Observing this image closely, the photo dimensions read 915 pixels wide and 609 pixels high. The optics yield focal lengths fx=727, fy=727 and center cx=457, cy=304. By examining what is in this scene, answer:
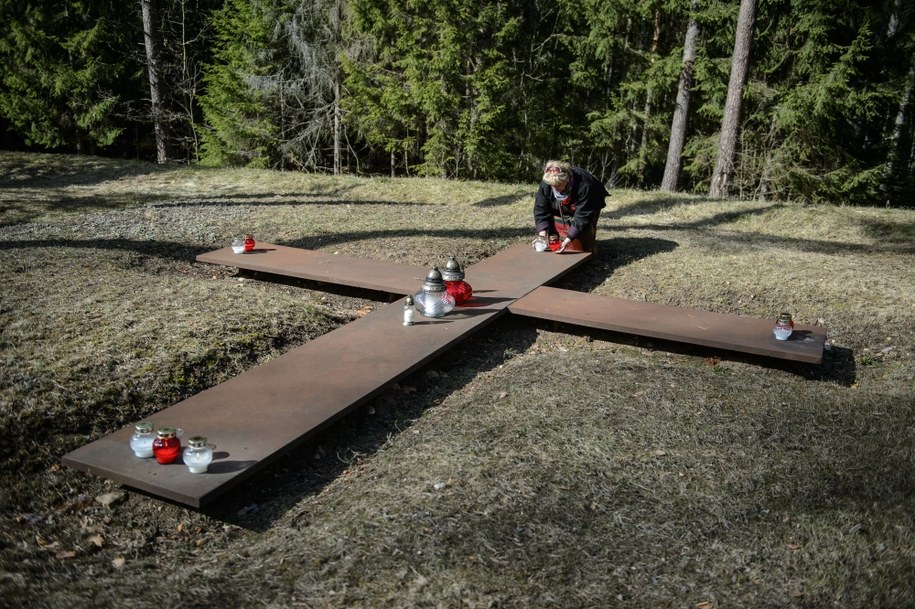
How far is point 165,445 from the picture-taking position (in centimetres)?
312

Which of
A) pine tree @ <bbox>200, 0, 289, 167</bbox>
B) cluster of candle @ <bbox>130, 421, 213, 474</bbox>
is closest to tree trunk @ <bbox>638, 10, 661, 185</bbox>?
pine tree @ <bbox>200, 0, 289, 167</bbox>

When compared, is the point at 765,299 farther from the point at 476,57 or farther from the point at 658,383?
the point at 476,57

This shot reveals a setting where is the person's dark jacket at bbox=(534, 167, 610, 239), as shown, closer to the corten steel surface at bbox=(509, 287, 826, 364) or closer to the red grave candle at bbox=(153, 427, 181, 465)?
the corten steel surface at bbox=(509, 287, 826, 364)

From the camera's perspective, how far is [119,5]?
18.7 metres

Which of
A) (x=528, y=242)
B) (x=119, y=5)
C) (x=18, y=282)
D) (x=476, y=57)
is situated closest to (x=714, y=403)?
(x=528, y=242)

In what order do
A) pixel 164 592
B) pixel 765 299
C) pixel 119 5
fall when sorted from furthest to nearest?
1. pixel 119 5
2. pixel 765 299
3. pixel 164 592

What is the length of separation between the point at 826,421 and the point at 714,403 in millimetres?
573

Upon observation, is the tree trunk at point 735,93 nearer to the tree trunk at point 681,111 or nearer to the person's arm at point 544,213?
the tree trunk at point 681,111

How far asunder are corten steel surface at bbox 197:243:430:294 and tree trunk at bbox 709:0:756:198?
7008mm

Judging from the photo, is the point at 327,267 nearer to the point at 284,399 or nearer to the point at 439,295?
the point at 439,295

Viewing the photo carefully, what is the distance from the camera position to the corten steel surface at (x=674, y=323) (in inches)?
188

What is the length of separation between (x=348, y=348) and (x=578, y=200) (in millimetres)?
3063

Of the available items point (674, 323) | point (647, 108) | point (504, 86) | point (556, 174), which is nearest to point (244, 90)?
point (504, 86)

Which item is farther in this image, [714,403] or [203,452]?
[714,403]
